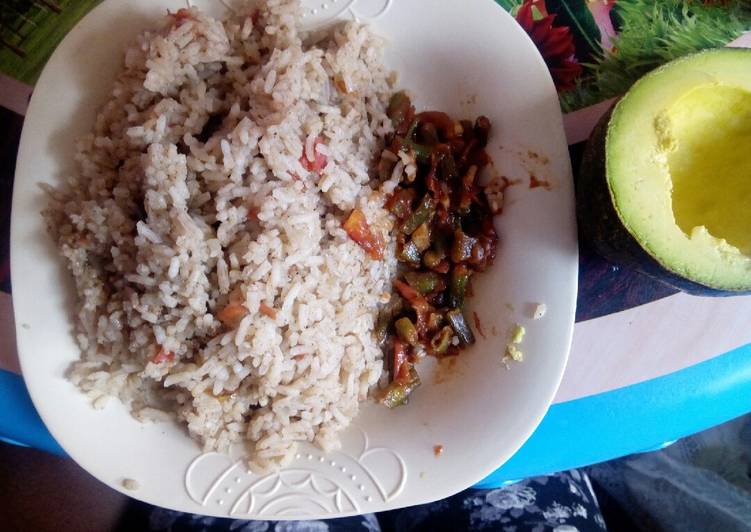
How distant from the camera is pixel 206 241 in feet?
4.52

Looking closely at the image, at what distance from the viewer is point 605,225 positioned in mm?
1316

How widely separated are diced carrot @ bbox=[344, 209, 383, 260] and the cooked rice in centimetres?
2

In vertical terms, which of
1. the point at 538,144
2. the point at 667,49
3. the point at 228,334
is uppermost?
the point at 228,334

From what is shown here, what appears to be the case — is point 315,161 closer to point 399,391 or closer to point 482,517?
point 399,391

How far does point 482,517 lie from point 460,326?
0.69m

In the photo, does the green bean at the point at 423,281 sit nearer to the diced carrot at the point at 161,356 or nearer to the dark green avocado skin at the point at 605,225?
the dark green avocado skin at the point at 605,225

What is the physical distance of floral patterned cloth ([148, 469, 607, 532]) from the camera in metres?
1.83

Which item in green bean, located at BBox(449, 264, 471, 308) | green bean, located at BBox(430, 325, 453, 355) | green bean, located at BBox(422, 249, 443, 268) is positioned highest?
green bean, located at BBox(422, 249, 443, 268)

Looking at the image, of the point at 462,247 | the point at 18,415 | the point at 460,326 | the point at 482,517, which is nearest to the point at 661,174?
the point at 462,247

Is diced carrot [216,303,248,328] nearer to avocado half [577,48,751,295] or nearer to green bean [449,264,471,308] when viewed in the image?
green bean [449,264,471,308]

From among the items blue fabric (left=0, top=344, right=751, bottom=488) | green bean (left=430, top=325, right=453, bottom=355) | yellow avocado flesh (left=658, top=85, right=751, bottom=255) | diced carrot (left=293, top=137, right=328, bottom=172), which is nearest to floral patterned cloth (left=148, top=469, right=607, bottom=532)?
blue fabric (left=0, top=344, right=751, bottom=488)

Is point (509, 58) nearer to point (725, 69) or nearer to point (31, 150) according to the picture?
point (725, 69)

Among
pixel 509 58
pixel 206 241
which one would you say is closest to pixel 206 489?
pixel 206 241

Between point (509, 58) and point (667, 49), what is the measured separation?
0.53 m
